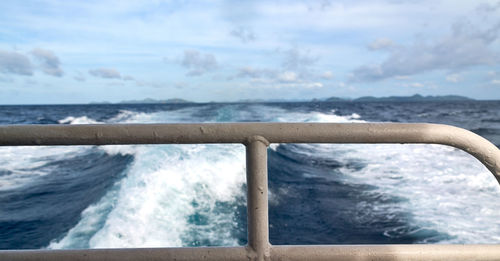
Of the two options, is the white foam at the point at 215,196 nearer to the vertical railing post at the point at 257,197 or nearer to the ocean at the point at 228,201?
the ocean at the point at 228,201

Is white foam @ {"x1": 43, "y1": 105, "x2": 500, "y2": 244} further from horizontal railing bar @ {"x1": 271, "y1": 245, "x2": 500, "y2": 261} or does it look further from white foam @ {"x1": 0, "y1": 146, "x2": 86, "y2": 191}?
horizontal railing bar @ {"x1": 271, "y1": 245, "x2": 500, "y2": 261}

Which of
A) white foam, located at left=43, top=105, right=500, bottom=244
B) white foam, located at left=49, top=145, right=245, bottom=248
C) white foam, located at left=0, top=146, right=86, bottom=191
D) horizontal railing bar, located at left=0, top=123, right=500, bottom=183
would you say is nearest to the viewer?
horizontal railing bar, located at left=0, top=123, right=500, bottom=183

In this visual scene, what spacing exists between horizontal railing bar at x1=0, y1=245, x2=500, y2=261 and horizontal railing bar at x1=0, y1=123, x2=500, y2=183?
0.70 ft

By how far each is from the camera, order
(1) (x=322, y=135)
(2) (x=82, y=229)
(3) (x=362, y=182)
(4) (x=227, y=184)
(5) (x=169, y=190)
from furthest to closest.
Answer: (3) (x=362, y=182), (4) (x=227, y=184), (5) (x=169, y=190), (2) (x=82, y=229), (1) (x=322, y=135)

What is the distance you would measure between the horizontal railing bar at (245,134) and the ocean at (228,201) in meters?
3.64

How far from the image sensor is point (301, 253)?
917mm

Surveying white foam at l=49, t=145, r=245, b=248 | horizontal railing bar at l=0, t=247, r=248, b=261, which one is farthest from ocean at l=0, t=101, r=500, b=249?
horizontal railing bar at l=0, t=247, r=248, b=261

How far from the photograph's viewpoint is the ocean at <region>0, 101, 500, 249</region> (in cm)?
479

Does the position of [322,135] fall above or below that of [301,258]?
above

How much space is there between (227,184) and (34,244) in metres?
3.01

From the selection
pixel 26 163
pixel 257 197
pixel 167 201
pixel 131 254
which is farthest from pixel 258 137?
pixel 26 163

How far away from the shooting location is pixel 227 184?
6578 millimetres

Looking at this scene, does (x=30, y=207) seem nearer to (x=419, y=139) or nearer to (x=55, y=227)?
(x=55, y=227)

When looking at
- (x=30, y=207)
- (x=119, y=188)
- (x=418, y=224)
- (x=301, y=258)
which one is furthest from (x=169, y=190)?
(x=301, y=258)
